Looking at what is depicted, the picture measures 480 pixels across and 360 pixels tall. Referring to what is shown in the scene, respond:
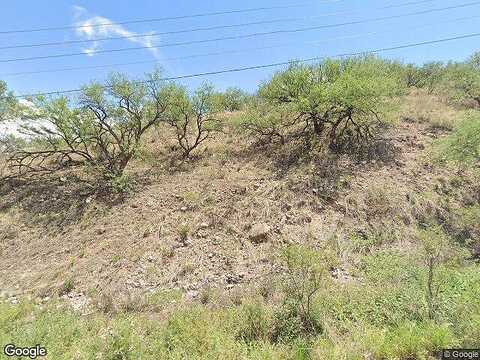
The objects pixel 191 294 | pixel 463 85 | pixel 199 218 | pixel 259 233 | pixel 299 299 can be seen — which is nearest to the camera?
pixel 299 299

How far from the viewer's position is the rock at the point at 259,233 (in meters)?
9.24

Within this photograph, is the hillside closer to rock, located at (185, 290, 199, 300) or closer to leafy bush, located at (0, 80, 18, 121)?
rock, located at (185, 290, 199, 300)

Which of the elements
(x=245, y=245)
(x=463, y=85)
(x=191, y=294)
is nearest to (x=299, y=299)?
(x=191, y=294)

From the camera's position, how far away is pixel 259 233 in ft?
30.5

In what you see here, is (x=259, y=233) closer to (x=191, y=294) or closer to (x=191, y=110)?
(x=191, y=294)

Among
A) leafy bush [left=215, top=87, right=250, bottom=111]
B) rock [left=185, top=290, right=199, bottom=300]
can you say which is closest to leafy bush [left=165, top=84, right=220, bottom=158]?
leafy bush [left=215, top=87, right=250, bottom=111]

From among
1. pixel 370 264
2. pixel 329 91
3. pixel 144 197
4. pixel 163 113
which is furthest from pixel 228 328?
pixel 163 113

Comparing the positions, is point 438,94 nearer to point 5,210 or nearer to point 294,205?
point 294,205

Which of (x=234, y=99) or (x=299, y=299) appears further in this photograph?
(x=234, y=99)

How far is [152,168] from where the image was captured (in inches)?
570

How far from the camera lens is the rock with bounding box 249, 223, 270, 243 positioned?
30.3 feet

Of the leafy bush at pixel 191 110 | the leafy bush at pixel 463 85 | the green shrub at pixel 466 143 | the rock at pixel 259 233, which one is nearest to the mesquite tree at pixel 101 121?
the leafy bush at pixel 191 110

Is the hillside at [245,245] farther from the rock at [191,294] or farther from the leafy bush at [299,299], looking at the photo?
the leafy bush at [299,299]

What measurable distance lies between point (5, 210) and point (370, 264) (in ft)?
43.0
